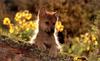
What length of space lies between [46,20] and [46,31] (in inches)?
7.2

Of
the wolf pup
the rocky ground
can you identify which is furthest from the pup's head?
the rocky ground

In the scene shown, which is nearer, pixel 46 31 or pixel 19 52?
pixel 19 52

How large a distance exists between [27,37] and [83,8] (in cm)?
475

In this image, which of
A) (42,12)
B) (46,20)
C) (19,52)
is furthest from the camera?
(42,12)

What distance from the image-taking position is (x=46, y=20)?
6238 mm

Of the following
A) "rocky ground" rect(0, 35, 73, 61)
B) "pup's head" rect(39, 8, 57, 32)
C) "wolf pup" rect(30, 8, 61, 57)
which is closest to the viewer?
"rocky ground" rect(0, 35, 73, 61)

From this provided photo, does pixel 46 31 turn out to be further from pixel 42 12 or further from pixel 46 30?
pixel 42 12

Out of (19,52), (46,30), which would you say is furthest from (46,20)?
(19,52)

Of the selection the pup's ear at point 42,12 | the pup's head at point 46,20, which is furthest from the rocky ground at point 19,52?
the pup's ear at point 42,12

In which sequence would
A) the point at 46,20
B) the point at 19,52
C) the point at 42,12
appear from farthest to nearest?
1. the point at 42,12
2. the point at 46,20
3. the point at 19,52

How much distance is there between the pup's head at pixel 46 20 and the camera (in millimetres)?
6327

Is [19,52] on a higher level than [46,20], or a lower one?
lower

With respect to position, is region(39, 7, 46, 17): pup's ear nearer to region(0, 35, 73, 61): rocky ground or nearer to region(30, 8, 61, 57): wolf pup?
region(30, 8, 61, 57): wolf pup

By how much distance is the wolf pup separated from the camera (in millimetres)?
6112
